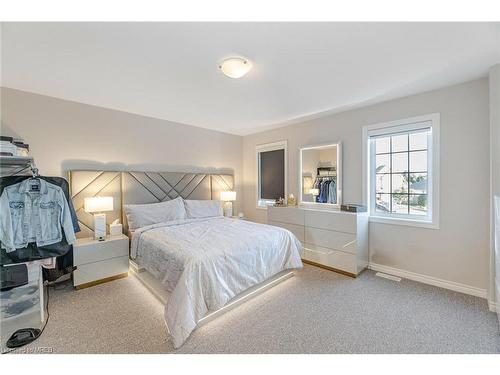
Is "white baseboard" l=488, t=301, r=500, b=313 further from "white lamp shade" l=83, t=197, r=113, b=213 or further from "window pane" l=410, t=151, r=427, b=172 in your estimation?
"white lamp shade" l=83, t=197, r=113, b=213

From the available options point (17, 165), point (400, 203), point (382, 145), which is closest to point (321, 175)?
point (382, 145)

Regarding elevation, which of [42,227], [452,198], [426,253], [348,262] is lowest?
[348,262]

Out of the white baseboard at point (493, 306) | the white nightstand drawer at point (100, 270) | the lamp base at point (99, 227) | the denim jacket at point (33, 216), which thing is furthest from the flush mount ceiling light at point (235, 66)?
the white baseboard at point (493, 306)

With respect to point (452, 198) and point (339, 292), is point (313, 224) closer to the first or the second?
point (339, 292)

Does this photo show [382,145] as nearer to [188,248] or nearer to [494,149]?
[494,149]

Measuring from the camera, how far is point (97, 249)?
2709 millimetres

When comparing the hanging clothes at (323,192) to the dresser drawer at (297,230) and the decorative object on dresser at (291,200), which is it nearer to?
the decorative object on dresser at (291,200)

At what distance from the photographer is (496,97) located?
205 cm

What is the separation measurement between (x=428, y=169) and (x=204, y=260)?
3008 mm

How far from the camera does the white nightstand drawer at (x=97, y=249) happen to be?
2585 mm

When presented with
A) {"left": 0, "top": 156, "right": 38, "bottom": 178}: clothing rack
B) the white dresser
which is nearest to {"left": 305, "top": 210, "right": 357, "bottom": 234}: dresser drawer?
the white dresser

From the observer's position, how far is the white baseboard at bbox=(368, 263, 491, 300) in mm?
2406

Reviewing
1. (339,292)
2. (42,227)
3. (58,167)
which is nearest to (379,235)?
(339,292)
